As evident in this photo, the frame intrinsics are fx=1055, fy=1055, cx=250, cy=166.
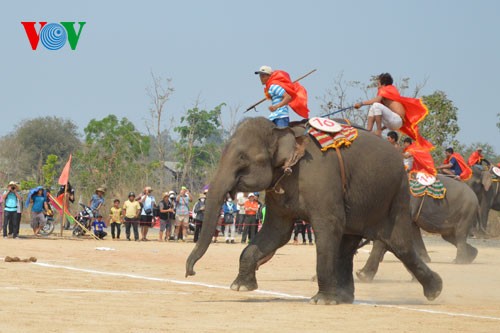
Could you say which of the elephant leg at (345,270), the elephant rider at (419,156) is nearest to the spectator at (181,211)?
the elephant rider at (419,156)

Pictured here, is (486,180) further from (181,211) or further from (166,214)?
(166,214)

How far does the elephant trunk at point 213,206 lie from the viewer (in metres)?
12.6

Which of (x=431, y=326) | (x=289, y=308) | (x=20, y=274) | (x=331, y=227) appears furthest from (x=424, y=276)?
→ (x=20, y=274)

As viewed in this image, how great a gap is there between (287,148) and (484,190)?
2100 cm

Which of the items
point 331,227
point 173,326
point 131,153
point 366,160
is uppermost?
point 131,153

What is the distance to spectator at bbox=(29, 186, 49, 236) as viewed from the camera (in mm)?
34062

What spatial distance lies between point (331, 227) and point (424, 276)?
1773 millimetres

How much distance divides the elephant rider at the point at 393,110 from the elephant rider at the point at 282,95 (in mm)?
1139

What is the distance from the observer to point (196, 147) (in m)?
74.9

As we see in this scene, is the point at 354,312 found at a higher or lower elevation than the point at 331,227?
lower

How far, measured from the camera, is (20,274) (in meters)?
16.3

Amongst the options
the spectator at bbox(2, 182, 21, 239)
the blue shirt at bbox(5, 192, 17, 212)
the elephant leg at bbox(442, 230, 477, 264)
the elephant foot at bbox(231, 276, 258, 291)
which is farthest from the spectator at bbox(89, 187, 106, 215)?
the elephant foot at bbox(231, 276, 258, 291)

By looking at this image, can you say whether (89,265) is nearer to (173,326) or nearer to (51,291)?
(51,291)

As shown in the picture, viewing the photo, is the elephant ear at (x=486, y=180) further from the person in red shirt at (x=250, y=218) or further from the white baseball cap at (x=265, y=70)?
the white baseball cap at (x=265, y=70)
